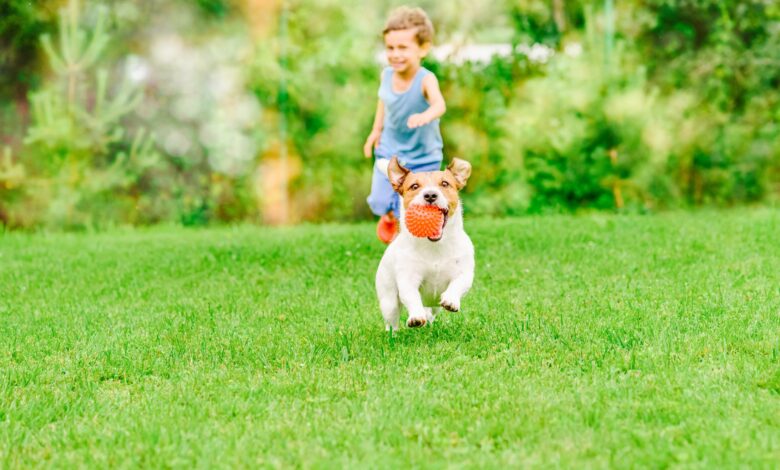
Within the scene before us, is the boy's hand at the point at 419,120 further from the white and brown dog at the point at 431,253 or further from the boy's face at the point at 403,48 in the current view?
the white and brown dog at the point at 431,253

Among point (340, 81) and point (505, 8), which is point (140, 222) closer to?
point (340, 81)

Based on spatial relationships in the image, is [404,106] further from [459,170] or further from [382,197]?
[459,170]

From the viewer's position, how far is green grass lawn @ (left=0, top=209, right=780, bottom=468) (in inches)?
147

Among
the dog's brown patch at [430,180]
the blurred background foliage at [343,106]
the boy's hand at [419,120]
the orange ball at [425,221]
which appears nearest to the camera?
the orange ball at [425,221]

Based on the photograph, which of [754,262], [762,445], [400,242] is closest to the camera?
[762,445]

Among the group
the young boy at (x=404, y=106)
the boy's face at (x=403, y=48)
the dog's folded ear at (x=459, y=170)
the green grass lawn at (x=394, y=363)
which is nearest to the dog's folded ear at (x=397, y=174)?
the dog's folded ear at (x=459, y=170)

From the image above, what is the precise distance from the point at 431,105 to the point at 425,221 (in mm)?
2478

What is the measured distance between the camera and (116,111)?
38.6 ft

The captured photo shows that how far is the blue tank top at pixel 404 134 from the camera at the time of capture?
24.2 feet

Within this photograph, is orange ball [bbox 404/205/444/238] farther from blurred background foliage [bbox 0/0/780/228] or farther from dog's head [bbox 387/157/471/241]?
blurred background foliage [bbox 0/0/780/228]

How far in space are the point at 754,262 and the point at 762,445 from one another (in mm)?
4243

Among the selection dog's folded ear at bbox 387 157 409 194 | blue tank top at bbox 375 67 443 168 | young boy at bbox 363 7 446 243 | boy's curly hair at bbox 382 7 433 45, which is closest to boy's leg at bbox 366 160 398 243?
young boy at bbox 363 7 446 243

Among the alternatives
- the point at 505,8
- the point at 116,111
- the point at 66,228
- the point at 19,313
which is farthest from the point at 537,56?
the point at 19,313

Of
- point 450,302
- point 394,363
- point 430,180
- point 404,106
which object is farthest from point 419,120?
point 394,363
